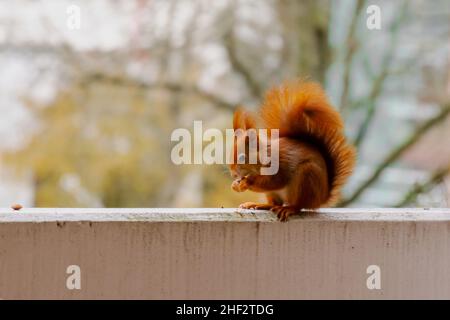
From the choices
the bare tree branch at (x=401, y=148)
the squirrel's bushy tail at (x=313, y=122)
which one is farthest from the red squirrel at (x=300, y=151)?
the bare tree branch at (x=401, y=148)

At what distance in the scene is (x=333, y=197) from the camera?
0.91 metres

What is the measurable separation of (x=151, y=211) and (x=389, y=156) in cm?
205

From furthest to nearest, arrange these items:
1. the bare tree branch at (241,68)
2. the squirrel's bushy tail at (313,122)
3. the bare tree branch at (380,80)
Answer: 1. the bare tree branch at (241,68)
2. the bare tree branch at (380,80)
3. the squirrel's bushy tail at (313,122)

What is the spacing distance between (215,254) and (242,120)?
10.6 inches

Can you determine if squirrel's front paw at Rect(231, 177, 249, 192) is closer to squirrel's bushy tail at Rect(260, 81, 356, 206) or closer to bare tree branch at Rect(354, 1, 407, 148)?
squirrel's bushy tail at Rect(260, 81, 356, 206)

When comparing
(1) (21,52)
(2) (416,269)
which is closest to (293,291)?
Result: (2) (416,269)

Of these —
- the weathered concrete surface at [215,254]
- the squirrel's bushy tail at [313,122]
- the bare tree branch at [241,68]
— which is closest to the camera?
the weathered concrete surface at [215,254]

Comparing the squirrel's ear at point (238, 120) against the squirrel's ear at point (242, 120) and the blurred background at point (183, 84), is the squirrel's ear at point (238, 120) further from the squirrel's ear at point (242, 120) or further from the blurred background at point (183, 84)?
the blurred background at point (183, 84)

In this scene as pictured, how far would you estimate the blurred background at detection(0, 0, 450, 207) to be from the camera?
2514 millimetres

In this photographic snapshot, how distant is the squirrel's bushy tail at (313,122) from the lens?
0.88m

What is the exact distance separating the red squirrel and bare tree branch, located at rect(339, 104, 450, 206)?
1.58 meters

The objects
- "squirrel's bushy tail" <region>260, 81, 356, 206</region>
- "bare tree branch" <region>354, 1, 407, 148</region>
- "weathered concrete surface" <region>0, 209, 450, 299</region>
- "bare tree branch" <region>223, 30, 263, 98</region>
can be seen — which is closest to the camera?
"weathered concrete surface" <region>0, 209, 450, 299</region>

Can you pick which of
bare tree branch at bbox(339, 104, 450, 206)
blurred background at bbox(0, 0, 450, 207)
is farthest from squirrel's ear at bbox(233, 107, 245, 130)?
bare tree branch at bbox(339, 104, 450, 206)

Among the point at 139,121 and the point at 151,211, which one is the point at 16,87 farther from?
the point at 151,211
